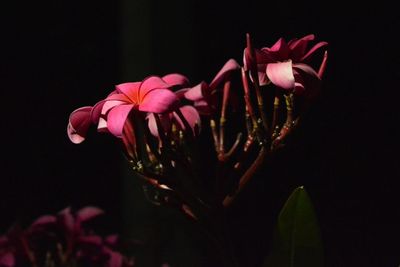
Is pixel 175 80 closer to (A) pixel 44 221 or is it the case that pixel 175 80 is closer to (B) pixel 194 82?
(A) pixel 44 221

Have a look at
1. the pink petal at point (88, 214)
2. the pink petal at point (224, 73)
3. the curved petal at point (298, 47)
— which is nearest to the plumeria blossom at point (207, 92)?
the pink petal at point (224, 73)

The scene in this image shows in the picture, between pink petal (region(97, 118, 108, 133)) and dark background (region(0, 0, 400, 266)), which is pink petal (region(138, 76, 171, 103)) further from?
dark background (region(0, 0, 400, 266))

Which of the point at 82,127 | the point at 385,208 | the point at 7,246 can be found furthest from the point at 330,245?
the point at 82,127

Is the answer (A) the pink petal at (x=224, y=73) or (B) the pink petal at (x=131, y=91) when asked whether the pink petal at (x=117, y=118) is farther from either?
(A) the pink petal at (x=224, y=73)

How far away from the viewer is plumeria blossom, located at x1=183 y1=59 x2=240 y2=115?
2.69ft

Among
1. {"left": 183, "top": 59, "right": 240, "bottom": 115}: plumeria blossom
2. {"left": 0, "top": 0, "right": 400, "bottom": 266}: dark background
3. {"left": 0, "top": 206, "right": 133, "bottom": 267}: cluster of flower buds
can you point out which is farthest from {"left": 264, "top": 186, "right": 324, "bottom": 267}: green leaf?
{"left": 0, "top": 0, "right": 400, "bottom": 266}: dark background

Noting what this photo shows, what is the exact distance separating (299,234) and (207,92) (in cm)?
20

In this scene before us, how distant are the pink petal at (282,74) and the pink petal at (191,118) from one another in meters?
0.14

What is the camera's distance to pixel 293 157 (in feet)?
4.68

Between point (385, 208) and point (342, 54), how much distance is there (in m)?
0.30

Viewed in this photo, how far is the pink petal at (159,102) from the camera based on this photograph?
69 centimetres

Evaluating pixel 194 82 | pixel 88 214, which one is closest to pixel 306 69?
pixel 88 214

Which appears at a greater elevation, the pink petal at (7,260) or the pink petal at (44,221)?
the pink petal at (44,221)

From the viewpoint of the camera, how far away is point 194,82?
1.48 m
